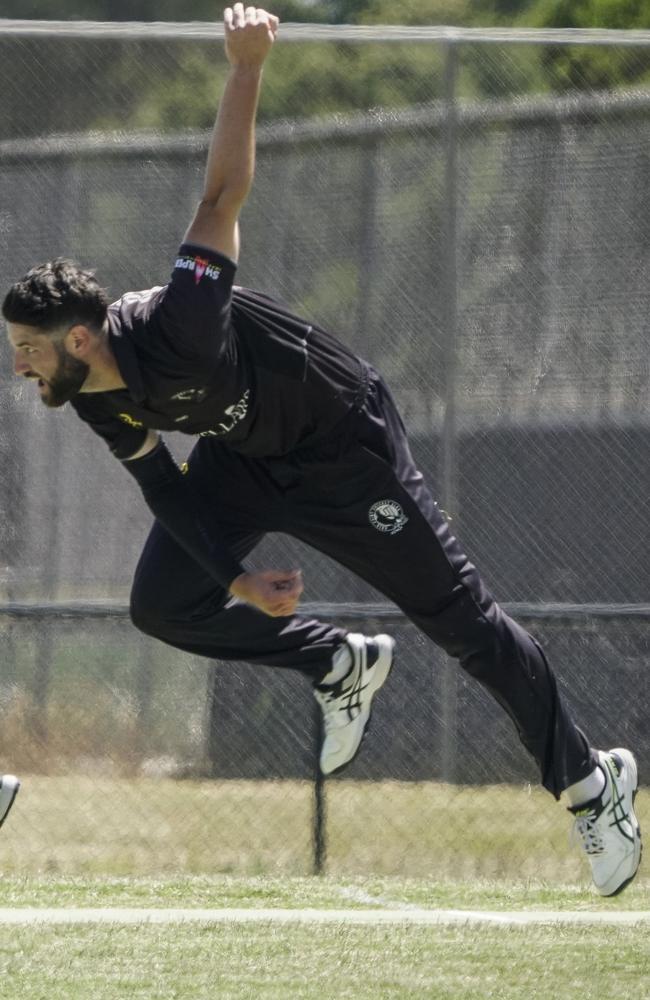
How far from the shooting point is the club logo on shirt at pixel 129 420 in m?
5.12

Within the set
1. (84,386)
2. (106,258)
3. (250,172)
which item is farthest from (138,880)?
(250,172)

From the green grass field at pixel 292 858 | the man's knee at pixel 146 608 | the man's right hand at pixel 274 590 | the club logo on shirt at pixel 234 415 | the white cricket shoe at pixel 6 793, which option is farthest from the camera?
the green grass field at pixel 292 858

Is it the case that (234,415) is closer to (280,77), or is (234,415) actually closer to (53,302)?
(53,302)

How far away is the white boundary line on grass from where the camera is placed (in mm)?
6590

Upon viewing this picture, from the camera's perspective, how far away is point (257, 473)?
5328 mm

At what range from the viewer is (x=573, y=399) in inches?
309

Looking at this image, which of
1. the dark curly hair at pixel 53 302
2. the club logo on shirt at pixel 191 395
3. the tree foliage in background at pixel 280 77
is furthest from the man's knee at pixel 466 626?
the tree foliage in background at pixel 280 77

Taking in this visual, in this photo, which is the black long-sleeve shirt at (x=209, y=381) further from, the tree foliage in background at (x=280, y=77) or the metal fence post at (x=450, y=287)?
the tree foliage in background at (x=280, y=77)

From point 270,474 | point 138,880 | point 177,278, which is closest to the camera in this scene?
point 177,278

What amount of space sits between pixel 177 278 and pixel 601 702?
3.79m

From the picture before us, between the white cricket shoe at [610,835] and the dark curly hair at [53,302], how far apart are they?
2.26 meters

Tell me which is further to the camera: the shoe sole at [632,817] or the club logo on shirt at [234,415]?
the shoe sole at [632,817]

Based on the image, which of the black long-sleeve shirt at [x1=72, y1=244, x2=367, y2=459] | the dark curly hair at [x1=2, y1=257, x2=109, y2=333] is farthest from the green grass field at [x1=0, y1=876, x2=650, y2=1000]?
the dark curly hair at [x1=2, y1=257, x2=109, y2=333]

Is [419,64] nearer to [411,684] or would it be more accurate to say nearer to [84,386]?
[411,684]
